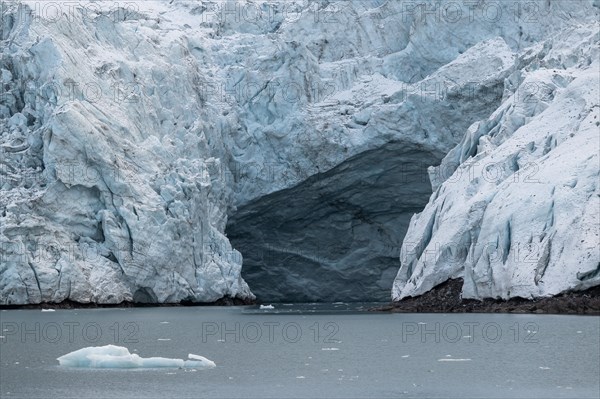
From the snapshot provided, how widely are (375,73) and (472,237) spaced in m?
14.0

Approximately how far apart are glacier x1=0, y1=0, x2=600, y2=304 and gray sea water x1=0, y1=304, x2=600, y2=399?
549cm

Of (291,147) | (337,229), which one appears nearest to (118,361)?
(291,147)

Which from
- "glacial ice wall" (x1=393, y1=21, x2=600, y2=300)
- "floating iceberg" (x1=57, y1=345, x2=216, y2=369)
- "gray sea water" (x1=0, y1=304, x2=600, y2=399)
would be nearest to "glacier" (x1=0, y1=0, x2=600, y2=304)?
"glacial ice wall" (x1=393, y1=21, x2=600, y2=300)

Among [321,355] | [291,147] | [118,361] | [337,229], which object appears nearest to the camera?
[118,361]

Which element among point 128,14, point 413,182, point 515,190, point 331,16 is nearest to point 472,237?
point 515,190

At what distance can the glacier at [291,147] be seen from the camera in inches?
1307

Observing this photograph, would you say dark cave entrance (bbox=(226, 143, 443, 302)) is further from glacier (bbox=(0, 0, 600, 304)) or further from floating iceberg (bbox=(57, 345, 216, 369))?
floating iceberg (bbox=(57, 345, 216, 369))

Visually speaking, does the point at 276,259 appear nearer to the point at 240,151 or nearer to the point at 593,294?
the point at 240,151

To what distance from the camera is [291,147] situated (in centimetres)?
4316

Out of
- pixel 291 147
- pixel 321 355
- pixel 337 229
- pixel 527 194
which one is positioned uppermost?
pixel 291 147

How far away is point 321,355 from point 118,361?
4101mm

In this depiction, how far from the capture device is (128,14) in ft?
149

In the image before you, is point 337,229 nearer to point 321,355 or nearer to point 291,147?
point 291,147

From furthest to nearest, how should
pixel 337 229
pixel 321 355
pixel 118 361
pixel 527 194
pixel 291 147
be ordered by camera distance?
pixel 337 229 → pixel 291 147 → pixel 527 194 → pixel 321 355 → pixel 118 361
